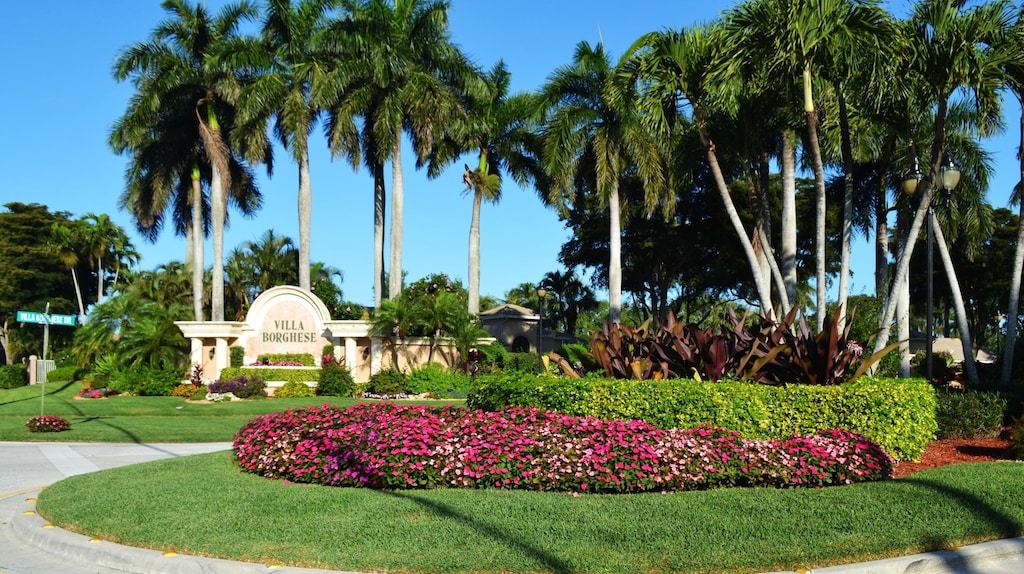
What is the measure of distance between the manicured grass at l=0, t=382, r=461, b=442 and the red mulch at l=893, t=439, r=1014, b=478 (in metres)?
12.9

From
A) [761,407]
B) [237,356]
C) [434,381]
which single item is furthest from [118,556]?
[237,356]

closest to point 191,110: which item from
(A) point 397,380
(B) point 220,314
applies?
(B) point 220,314

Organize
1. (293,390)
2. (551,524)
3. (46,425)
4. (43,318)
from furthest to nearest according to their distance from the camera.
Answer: (293,390) < (43,318) < (46,425) < (551,524)

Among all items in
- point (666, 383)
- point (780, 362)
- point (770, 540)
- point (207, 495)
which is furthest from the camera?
point (780, 362)

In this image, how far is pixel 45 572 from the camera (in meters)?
7.09

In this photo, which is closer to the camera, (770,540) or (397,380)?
(770,540)

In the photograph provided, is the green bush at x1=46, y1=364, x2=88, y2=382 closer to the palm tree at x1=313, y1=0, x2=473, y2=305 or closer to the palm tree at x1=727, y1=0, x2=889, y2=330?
the palm tree at x1=313, y1=0, x2=473, y2=305

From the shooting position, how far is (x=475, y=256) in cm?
3634

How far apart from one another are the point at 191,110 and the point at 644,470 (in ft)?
117

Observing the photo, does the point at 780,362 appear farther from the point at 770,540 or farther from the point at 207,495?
the point at 207,495

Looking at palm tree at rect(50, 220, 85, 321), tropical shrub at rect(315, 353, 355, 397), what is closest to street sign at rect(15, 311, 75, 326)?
tropical shrub at rect(315, 353, 355, 397)

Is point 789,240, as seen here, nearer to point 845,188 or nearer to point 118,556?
point 845,188

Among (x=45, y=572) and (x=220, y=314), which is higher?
(x=220, y=314)

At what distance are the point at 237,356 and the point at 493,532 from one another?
28.6 metres
